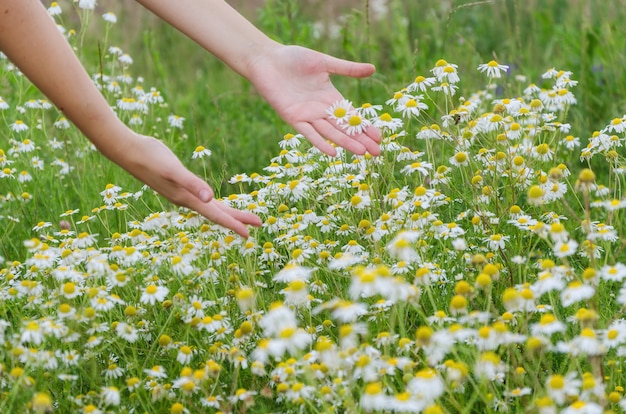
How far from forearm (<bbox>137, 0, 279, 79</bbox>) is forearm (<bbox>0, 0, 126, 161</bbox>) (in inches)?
19.4

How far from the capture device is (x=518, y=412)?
6.01ft

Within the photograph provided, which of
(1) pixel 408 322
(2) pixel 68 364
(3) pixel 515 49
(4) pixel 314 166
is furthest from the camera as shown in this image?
(3) pixel 515 49

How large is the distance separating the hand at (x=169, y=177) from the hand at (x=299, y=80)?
45 cm

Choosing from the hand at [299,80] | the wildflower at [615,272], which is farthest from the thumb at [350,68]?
the wildflower at [615,272]

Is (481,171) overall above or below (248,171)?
below

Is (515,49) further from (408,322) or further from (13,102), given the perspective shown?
(408,322)

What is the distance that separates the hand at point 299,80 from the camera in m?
2.58

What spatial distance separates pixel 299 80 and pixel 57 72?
74 centimetres

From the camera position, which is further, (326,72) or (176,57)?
(176,57)

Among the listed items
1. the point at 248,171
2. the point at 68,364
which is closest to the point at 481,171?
the point at 68,364

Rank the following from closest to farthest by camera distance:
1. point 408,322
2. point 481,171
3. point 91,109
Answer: point 91,109, point 408,322, point 481,171

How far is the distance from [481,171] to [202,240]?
0.80 meters

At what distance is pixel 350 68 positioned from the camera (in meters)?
2.59

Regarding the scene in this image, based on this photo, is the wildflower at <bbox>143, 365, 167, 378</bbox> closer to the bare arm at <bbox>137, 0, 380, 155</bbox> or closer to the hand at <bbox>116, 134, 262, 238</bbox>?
the hand at <bbox>116, 134, 262, 238</bbox>
